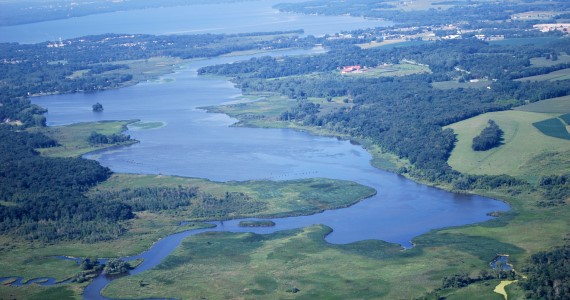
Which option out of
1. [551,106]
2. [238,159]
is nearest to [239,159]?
[238,159]

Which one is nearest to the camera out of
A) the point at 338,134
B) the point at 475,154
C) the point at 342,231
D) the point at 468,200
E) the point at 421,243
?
the point at 421,243

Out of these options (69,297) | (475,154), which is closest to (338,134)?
(475,154)

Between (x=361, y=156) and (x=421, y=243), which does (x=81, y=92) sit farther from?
(x=421, y=243)

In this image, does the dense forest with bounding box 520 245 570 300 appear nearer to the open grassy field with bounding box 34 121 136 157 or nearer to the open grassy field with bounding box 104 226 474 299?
the open grassy field with bounding box 104 226 474 299

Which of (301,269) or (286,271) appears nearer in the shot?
(286,271)

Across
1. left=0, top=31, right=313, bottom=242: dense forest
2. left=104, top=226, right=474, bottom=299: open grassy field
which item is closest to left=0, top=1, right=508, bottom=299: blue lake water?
left=104, top=226, right=474, bottom=299: open grassy field

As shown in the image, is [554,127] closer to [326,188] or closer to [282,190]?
[326,188]
